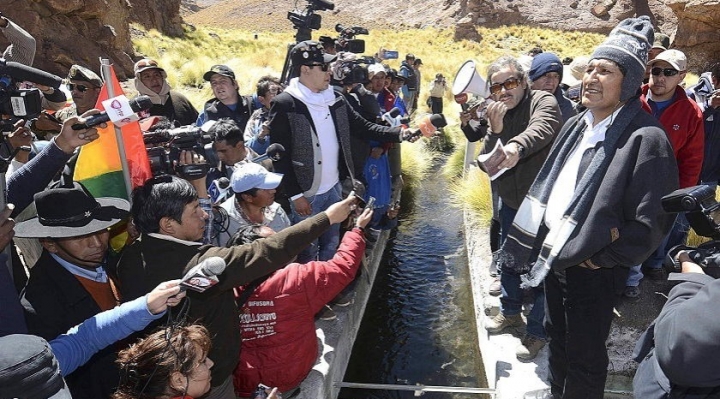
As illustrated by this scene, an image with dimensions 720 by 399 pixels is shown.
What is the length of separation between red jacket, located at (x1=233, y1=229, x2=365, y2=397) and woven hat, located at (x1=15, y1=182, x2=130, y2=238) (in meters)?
0.70

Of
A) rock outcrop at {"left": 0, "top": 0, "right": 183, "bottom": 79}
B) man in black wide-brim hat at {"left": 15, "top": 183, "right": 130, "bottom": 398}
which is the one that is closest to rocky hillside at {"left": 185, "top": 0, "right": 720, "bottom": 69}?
rock outcrop at {"left": 0, "top": 0, "right": 183, "bottom": 79}

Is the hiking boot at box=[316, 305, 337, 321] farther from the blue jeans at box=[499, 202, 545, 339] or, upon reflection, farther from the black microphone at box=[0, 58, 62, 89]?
the black microphone at box=[0, 58, 62, 89]

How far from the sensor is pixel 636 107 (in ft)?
6.99

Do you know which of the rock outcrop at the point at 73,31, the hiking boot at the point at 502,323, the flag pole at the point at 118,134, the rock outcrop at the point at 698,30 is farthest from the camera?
the rock outcrop at the point at 698,30

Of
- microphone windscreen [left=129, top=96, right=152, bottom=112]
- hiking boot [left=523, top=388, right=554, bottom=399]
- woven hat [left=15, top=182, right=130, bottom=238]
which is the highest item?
microphone windscreen [left=129, top=96, right=152, bottom=112]

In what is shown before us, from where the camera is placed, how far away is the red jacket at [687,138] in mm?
3141

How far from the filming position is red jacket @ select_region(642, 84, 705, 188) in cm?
314

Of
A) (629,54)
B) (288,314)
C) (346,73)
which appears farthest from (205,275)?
(346,73)

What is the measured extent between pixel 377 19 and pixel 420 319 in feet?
201

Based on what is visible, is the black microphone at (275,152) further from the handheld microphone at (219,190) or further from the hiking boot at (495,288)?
the hiking boot at (495,288)

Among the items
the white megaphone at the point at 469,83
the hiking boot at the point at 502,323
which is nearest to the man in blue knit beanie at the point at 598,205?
the hiking boot at the point at 502,323

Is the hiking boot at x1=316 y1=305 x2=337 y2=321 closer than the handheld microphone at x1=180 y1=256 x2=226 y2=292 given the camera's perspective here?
No

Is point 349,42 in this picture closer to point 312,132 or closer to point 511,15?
point 312,132

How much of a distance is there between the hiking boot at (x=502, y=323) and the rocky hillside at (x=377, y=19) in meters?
9.95
